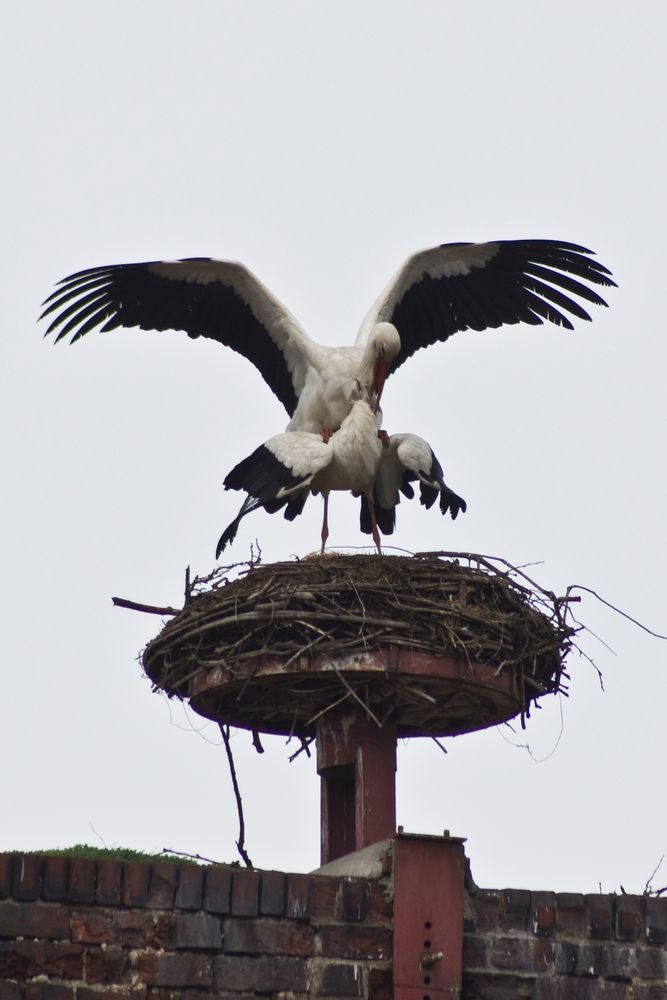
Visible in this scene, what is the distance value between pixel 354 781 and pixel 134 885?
212 cm

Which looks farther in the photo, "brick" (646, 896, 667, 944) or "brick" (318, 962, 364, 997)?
"brick" (646, 896, 667, 944)

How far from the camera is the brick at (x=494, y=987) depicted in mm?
6383

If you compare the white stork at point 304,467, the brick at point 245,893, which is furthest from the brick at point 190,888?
the white stork at point 304,467

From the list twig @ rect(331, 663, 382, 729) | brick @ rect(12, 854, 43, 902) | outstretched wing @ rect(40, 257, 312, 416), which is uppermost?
outstretched wing @ rect(40, 257, 312, 416)

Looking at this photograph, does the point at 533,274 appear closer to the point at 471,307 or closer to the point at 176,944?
the point at 471,307

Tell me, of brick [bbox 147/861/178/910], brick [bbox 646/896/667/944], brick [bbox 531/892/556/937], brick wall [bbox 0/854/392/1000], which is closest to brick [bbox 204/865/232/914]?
brick wall [bbox 0/854/392/1000]

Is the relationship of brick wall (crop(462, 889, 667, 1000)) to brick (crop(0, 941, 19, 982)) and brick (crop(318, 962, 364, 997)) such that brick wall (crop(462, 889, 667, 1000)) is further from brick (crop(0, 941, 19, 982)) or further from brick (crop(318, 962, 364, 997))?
brick (crop(0, 941, 19, 982))

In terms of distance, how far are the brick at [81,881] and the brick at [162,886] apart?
201mm

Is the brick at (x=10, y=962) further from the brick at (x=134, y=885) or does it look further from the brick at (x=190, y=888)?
the brick at (x=190, y=888)

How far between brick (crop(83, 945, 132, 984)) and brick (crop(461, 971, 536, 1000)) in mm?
1232

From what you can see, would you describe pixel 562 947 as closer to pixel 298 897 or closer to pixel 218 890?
pixel 298 897

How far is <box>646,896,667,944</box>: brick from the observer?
6.56 metres

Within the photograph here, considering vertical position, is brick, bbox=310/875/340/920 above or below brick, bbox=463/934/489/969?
above

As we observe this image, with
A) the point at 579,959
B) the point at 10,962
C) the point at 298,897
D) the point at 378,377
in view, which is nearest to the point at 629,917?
the point at 579,959
